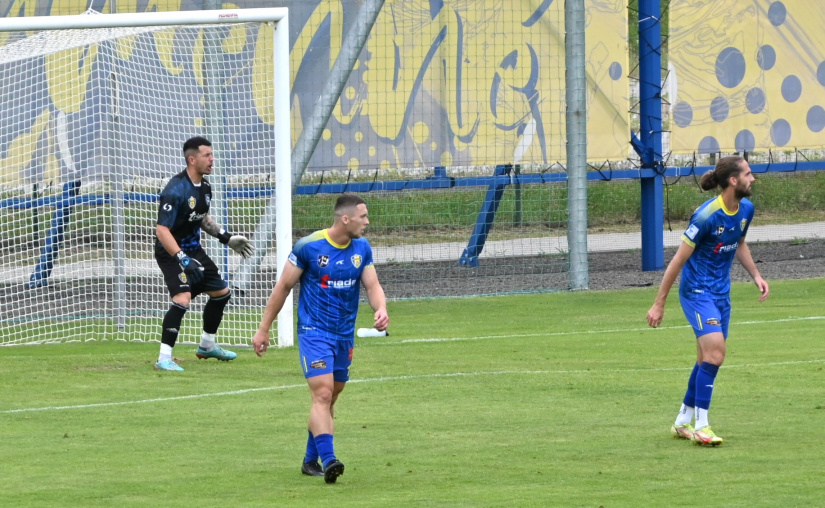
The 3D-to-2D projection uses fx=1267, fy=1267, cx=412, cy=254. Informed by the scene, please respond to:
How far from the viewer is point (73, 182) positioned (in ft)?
55.0

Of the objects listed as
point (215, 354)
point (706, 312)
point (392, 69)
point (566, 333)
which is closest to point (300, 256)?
point (706, 312)

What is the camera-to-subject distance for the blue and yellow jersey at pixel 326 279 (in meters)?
7.64

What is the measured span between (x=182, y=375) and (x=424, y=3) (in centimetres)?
1004

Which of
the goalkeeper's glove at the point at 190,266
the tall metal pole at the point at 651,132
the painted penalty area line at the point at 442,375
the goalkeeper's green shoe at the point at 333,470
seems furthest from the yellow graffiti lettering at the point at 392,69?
the goalkeeper's green shoe at the point at 333,470

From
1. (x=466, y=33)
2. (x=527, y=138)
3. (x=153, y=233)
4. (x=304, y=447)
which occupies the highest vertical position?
(x=466, y=33)

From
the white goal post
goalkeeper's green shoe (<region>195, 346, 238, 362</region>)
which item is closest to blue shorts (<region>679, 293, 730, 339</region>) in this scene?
goalkeeper's green shoe (<region>195, 346, 238, 362</region>)

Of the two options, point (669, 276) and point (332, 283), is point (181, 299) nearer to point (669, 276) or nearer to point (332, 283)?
point (332, 283)

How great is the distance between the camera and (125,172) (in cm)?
1686

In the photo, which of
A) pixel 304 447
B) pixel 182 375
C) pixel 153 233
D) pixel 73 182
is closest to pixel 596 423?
pixel 304 447

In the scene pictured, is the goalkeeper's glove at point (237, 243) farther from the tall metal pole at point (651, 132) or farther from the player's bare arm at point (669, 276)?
the tall metal pole at point (651, 132)

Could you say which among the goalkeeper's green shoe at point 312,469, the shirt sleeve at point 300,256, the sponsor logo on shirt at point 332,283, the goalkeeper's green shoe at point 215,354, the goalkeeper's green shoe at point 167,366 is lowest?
the goalkeeper's green shoe at point 312,469

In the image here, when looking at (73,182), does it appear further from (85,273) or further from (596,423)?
(596,423)

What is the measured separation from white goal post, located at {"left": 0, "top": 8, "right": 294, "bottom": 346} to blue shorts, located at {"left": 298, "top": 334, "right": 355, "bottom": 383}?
7.07m

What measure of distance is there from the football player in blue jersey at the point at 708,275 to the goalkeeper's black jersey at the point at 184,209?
17.1ft
